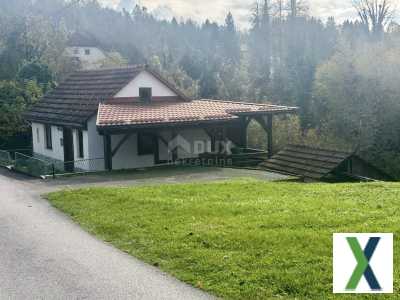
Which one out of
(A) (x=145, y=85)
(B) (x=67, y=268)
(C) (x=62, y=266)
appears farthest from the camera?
(A) (x=145, y=85)

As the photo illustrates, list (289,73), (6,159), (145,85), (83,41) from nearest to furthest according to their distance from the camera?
(6,159) < (145,85) < (289,73) < (83,41)

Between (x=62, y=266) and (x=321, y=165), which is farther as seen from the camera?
(x=321, y=165)

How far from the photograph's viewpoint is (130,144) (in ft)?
86.9

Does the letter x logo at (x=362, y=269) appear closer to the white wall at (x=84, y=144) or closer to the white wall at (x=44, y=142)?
the white wall at (x=84, y=144)

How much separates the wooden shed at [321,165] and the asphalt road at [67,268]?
12.9 meters

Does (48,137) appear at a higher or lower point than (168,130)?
lower

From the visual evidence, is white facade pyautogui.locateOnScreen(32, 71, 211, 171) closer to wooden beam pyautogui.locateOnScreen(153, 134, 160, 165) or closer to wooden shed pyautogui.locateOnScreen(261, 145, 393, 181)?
wooden beam pyautogui.locateOnScreen(153, 134, 160, 165)

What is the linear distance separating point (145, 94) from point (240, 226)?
17.9 m

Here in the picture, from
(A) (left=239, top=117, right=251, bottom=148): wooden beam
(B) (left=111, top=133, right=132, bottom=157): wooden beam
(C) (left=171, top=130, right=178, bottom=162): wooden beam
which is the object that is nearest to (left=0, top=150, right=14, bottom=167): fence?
(B) (left=111, top=133, right=132, bottom=157): wooden beam

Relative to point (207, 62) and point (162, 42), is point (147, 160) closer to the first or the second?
point (207, 62)

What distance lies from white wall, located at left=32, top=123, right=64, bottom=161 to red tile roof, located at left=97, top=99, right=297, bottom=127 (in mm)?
3797

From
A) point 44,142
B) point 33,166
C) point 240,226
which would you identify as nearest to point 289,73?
point 44,142

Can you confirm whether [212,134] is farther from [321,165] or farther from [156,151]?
[321,165]

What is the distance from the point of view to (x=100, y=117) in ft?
79.5
